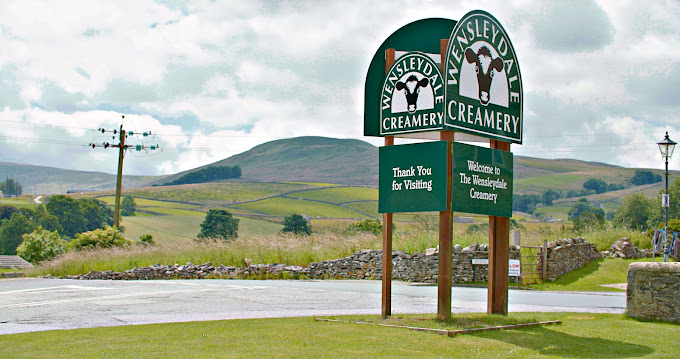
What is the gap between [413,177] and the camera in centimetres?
1127

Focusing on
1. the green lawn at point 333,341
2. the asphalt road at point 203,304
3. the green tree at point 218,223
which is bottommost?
the asphalt road at point 203,304

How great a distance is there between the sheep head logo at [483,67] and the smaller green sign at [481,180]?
1.01 m

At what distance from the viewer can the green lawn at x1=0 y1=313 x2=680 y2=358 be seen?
8.62 meters

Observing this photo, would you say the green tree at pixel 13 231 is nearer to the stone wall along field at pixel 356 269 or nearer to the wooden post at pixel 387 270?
the stone wall along field at pixel 356 269

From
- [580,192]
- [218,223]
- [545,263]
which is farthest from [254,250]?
[580,192]

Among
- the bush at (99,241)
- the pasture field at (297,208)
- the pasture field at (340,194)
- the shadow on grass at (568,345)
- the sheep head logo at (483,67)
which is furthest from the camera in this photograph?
the pasture field at (340,194)

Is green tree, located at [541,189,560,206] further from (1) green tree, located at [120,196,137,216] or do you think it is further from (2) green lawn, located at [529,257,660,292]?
(2) green lawn, located at [529,257,660,292]

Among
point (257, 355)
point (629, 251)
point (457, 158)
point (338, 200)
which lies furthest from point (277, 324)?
point (338, 200)

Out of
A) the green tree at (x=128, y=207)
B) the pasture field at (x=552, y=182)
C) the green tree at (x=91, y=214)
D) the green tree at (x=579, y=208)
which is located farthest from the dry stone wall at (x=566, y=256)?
the pasture field at (x=552, y=182)

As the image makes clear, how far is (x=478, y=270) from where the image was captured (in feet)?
91.9

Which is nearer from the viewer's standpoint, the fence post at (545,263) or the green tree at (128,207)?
the fence post at (545,263)

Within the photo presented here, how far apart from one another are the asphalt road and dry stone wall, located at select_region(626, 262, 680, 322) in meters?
3.22

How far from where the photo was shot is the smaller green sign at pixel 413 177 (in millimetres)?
10883

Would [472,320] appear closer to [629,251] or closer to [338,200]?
[629,251]
